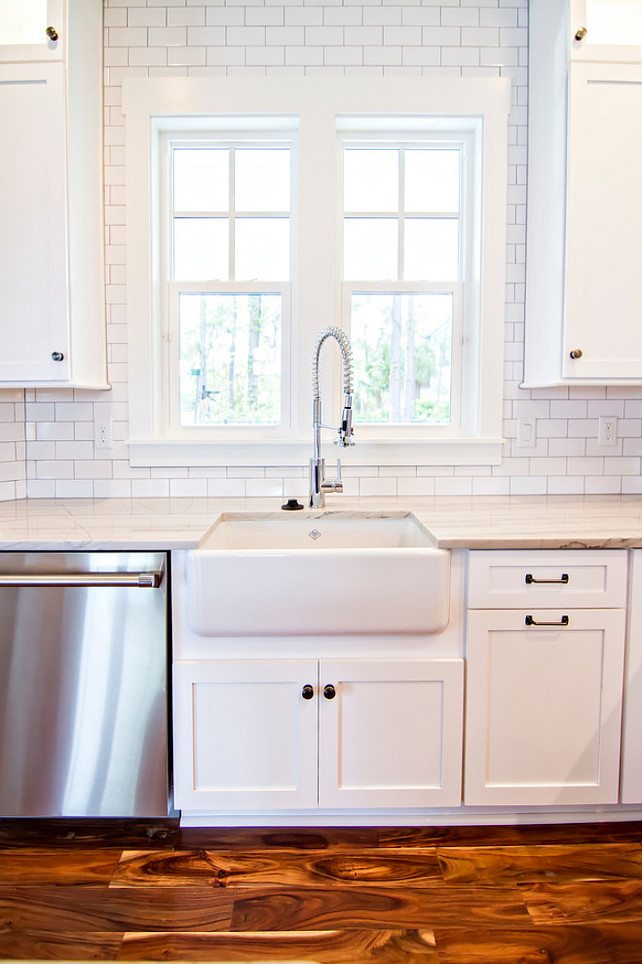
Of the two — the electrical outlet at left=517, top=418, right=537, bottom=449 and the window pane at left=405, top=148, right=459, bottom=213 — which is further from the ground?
the window pane at left=405, top=148, right=459, bottom=213

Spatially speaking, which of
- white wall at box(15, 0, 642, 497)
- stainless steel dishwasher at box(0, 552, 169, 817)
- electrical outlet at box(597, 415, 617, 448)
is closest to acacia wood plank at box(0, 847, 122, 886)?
stainless steel dishwasher at box(0, 552, 169, 817)

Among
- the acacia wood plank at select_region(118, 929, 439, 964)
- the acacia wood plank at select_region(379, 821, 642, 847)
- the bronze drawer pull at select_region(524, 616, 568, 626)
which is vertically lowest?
the acacia wood plank at select_region(118, 929, 439, 964)

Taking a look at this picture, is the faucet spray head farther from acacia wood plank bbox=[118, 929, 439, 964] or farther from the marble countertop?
acacia wood plank bbox=[118, 929, 439, 964]

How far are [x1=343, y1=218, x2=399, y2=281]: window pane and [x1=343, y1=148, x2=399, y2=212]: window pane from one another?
0.19 ft

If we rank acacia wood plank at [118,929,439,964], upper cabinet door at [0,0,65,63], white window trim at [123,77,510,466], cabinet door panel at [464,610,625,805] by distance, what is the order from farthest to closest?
1. white window trim at [123,77,510,466]
2. upper cabinet door at [0,0,65,63]
3. cabinet door panel at [464,610,625,805]
4. acacia wood plank at [118,929,439,964]

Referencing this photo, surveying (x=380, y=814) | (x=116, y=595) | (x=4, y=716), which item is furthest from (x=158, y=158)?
(x=380, y=814)

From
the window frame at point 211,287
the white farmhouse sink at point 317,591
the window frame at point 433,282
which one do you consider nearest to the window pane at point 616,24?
the window frame at point 433,282

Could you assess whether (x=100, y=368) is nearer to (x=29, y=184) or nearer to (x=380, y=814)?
(x=29, y=184)

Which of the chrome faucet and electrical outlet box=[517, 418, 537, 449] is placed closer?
the chrome faucet

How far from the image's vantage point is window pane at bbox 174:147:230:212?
239 centimetres

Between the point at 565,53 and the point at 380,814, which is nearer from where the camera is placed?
the point at 380,814

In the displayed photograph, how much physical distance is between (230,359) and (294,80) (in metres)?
1.00

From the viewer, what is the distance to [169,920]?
60.6 inches

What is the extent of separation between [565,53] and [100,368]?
1.87 meters
